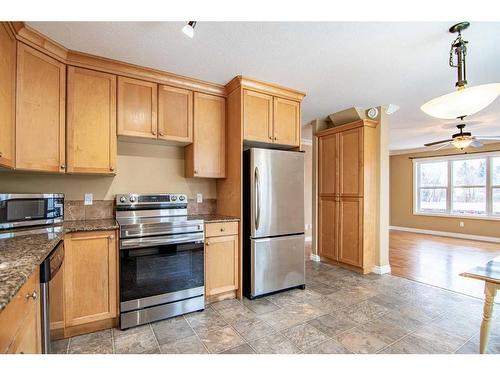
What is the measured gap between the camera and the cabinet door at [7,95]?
1622 millimetres

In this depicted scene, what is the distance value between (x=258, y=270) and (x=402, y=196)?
6.84 m

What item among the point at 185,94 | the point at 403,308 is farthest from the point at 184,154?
the point at 403,308

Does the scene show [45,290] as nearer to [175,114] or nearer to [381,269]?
[175,114]

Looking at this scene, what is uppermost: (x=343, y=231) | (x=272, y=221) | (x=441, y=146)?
(x=441, y=146)

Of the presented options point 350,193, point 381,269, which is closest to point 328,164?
point 350,193

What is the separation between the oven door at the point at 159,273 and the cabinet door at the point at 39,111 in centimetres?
97

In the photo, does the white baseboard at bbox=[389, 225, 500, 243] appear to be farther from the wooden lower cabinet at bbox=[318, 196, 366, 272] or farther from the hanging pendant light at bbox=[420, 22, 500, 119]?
the hanging pendant light at bbox=[420, 22, 500, 119]

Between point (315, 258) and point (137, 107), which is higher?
point (137, 107)

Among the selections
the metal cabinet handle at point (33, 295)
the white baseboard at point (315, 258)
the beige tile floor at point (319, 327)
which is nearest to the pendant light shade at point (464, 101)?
the beige tile floor at point (319, 327)

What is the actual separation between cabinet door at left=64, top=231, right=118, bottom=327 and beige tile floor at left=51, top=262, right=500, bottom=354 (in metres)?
0.18

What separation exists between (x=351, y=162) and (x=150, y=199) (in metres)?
2.76

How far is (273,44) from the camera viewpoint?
2043mm

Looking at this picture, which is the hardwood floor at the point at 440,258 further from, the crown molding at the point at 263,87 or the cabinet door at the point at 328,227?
the crown molding at the point at 263,87

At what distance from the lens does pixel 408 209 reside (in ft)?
24.8
